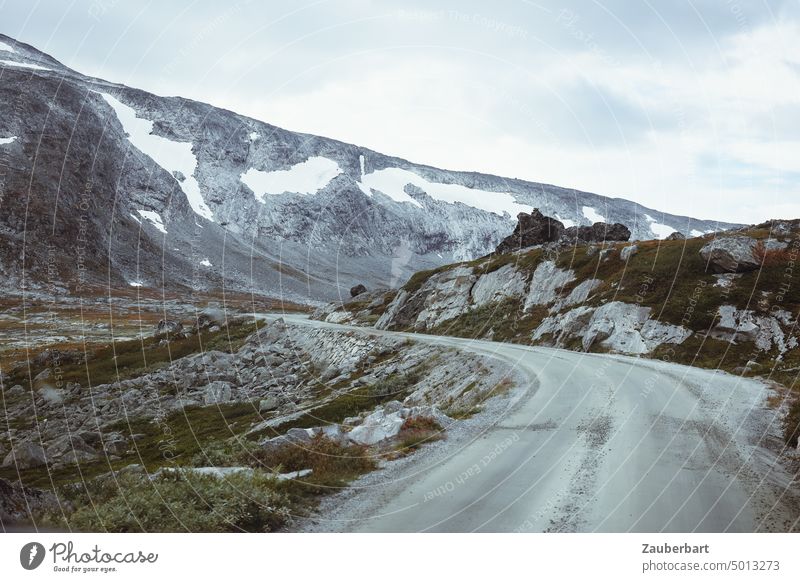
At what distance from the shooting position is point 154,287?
163250 millimetres

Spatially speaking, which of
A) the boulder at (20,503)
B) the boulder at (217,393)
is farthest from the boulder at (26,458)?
the boulder at (20,503)

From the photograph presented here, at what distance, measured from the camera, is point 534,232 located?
2689 inches

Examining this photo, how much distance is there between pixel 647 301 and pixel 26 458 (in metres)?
39.8

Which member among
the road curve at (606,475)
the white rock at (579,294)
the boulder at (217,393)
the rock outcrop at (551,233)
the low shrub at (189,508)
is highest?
the rock outcrop at (551,233)

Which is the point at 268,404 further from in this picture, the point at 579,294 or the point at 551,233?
the point at 551,233

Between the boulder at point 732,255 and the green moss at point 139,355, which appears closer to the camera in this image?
the boulder at point 732,255

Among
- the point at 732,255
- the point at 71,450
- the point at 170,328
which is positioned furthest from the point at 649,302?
the point at 170,328

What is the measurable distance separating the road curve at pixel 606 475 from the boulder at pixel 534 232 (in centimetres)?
5004

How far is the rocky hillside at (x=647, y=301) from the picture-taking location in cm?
3052

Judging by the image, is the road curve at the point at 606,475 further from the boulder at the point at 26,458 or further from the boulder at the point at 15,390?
the boulder at the point at 15,390

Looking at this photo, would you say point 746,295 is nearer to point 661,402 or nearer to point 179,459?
point 661,402

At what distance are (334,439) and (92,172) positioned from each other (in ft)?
720
